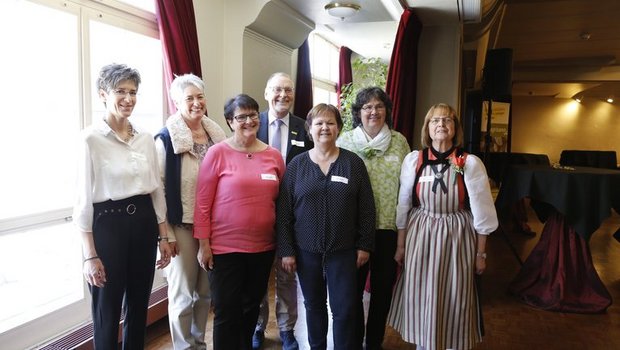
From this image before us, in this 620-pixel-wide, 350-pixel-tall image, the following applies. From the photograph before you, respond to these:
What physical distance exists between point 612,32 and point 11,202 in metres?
8.07

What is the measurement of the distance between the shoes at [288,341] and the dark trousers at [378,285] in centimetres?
40

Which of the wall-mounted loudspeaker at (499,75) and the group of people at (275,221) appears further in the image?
the wall-mounted loudspeaker at (499,75)

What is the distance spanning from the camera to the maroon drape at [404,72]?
13.5ft

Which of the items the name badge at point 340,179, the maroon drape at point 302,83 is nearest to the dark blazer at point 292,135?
the name badge at point 340,179

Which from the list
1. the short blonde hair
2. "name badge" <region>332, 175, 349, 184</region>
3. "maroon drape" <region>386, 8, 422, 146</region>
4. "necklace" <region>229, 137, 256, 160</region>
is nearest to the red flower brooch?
the short blonde hair

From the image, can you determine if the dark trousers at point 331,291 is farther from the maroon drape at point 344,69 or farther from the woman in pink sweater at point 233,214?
the maroon drape at point 344,69

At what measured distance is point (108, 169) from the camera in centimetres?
171

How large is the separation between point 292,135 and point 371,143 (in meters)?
0.48

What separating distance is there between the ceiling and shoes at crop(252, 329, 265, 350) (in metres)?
2.56

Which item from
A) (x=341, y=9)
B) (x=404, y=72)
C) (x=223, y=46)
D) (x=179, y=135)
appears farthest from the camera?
(x=404, y=72)

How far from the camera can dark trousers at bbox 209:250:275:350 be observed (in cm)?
201

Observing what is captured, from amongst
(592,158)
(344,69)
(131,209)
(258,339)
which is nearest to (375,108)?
(131,209)

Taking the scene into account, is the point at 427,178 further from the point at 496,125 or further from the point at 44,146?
the point at 496,125

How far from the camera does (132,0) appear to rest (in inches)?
104
